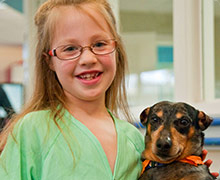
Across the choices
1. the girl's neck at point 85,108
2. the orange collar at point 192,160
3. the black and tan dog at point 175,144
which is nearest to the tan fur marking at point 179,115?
the black and tan dog at point 175,144

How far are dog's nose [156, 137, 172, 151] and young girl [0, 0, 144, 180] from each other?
146mm

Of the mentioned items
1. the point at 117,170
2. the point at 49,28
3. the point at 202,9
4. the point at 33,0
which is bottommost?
the point at 117,170

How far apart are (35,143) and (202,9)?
4.21ft

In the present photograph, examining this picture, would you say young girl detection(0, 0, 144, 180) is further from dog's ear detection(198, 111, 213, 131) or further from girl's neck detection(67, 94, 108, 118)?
dog's ear detection(198, 111, 213, 131)

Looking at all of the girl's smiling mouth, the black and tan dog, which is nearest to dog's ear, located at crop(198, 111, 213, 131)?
the black and tan dog

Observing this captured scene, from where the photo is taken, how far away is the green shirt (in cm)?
105

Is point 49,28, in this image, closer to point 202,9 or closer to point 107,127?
point 107,127

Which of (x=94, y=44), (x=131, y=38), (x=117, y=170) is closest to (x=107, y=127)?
(x=117, y=170)

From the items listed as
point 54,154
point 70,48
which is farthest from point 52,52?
point 54,154

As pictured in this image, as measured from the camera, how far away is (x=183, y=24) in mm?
2008

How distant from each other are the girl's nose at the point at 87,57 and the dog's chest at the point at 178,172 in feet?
1.26

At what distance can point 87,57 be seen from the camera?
1126 mm

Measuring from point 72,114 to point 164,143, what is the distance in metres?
0.32

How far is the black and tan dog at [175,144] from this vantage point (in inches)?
42.6
